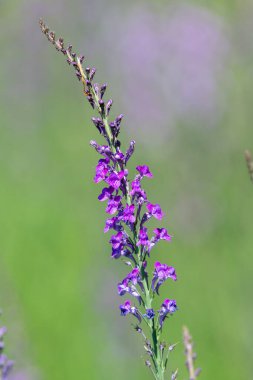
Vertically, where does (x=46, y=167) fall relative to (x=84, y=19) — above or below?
below

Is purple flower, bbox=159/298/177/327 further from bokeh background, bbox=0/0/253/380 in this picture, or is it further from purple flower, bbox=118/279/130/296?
bokeh background, bbox=0/0/253/380

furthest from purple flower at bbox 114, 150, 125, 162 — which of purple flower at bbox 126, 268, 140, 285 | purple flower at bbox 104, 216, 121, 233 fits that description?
purple flower at bbox 126, 268, 140, 285

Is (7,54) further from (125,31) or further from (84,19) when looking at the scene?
(125,31)

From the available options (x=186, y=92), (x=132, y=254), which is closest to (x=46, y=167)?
(x=186, y=92)

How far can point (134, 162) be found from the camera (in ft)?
31.5

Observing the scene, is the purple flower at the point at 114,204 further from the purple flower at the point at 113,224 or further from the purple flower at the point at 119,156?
the purple flower at the point at 119,156

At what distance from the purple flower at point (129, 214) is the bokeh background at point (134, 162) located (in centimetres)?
272

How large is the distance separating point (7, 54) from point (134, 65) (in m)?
3.58

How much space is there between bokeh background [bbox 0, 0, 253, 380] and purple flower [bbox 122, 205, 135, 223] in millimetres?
2719

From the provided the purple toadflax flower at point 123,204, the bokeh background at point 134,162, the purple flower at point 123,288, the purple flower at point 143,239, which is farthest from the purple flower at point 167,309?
the bokeh background at point 134,162

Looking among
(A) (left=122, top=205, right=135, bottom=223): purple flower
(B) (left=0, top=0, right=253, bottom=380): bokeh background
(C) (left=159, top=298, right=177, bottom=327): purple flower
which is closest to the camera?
(A) (left=122, top=205, right=135, bottom=223): purple flower

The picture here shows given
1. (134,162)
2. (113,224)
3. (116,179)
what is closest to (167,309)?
(113,224)

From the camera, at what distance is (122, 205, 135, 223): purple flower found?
2.70 metres

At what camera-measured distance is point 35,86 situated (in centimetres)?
1317
